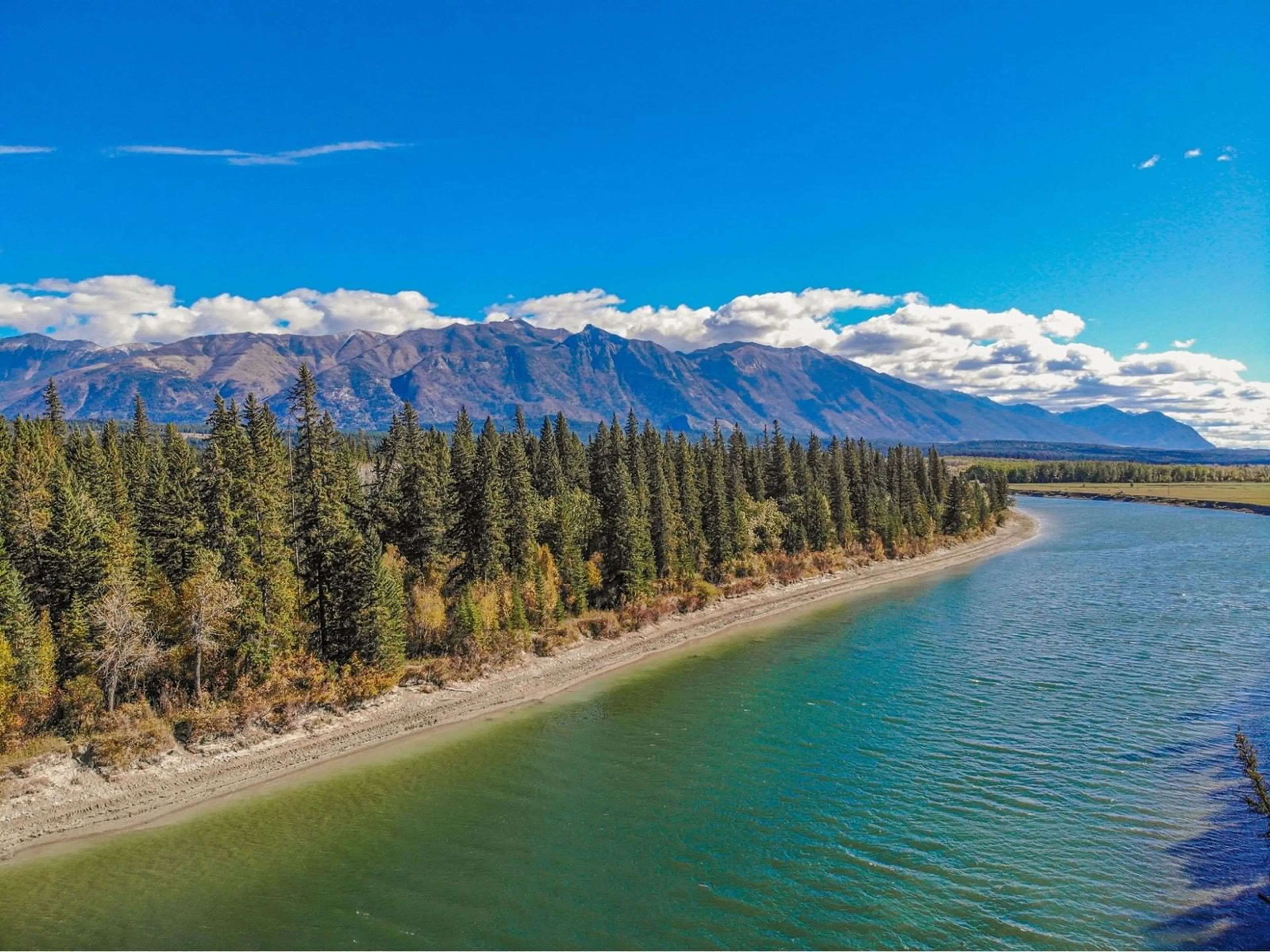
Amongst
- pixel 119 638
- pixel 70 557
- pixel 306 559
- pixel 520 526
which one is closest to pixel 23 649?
pixel 119 638

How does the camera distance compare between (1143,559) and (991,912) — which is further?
(1143,559)

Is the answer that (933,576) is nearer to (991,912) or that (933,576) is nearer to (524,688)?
(524,688)

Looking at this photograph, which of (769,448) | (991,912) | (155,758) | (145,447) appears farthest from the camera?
(769,448)

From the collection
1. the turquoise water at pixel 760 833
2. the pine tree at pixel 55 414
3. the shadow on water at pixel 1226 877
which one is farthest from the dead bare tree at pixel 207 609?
the pine tree at pixel 55 414

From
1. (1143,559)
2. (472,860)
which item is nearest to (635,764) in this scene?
(472,860)

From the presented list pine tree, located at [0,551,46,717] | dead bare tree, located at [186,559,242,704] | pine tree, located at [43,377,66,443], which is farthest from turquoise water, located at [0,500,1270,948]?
pine tree, located at [43,377,66,443]

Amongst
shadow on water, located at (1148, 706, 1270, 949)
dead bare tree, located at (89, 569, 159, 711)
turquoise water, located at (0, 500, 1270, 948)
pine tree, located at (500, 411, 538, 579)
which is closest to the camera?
shadow on water, located at (1148, 706, 1270, 949)

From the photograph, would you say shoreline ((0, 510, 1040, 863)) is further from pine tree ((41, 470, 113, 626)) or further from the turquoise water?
pine tree ((41, 470, 113, 626))

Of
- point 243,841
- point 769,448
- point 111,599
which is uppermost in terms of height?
point 769,448
